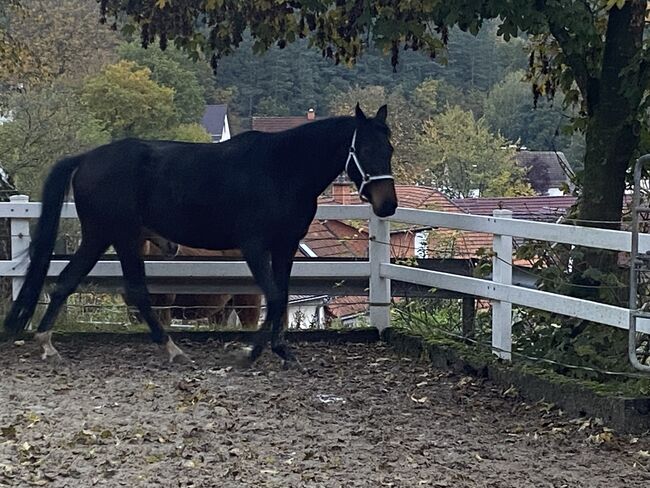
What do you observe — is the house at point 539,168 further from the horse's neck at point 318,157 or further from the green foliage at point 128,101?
the horse's neck at point 318,157

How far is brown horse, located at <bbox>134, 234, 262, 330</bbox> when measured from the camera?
930cm

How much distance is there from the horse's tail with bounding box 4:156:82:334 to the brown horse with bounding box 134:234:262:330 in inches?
49.1

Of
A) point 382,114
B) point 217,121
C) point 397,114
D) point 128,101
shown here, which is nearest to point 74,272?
point 382,114

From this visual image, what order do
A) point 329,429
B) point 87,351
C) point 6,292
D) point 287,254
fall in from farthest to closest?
point 6,292 < point 87,351 < point 287,254 < point 329,429

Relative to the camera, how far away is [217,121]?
5972cm

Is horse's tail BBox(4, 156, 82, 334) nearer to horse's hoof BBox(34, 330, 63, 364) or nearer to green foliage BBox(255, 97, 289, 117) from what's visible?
horse's hoof BBox(34, 330, 63, 364)

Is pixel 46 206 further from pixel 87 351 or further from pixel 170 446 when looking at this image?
pixel 170 446

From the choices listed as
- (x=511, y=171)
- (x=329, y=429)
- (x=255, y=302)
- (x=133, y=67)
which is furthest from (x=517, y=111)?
(x=329, y=429)

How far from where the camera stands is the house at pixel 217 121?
5912 cm

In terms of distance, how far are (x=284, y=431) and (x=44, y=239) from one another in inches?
125

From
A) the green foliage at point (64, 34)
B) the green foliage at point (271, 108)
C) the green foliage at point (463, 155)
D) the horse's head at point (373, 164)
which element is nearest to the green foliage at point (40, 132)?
the green foliage at point (64, 34)

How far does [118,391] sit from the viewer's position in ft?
21.4

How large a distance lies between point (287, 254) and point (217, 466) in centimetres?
291

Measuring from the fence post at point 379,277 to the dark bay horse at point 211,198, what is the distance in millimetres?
1048
